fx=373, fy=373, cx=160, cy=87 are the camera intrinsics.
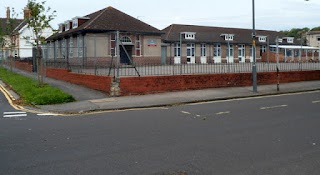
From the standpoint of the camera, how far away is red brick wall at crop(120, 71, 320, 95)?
1766 cm

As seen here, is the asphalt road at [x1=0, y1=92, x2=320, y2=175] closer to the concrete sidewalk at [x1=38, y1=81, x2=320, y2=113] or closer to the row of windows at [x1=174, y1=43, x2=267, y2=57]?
the concrete sidewalk at [x1=38, y1=81, x2=320, y2=113]

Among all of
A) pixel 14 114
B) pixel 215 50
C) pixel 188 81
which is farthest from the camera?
pixel 215 50

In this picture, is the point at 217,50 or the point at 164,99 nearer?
the point at 164,99

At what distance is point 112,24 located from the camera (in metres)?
40.8

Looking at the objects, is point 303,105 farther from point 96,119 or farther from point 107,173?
point 107,173

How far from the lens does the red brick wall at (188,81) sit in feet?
57.9

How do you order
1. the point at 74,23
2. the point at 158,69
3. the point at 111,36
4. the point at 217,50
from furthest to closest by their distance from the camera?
1. the point at 217,50
2. the point at 74,23
3. the point at 111,36
4. the point at 158,69

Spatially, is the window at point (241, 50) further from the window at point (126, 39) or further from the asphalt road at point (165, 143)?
the asphalt road at point (165, 143)

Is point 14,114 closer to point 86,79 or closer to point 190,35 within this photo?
point 86,79

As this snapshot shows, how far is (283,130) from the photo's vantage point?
9391 mm

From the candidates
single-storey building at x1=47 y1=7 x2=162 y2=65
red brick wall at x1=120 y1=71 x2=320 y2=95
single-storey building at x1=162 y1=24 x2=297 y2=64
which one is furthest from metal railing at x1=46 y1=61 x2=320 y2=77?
single-storey building at x1=162 y1=24 x2=297 y2=64

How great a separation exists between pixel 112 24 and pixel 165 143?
1342 inches

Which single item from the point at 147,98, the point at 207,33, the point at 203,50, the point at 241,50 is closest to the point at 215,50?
the point at 203,50

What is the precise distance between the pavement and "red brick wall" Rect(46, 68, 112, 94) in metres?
0.32
